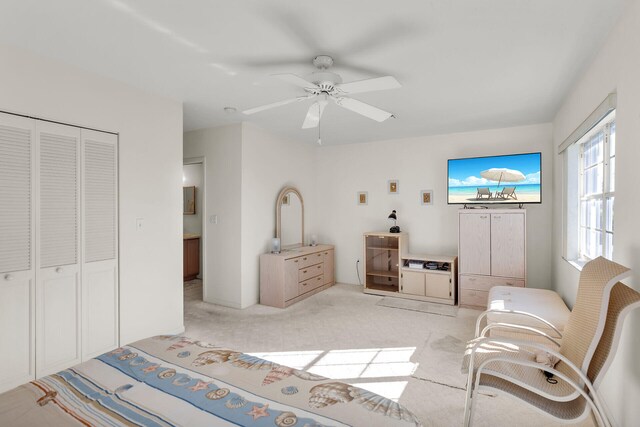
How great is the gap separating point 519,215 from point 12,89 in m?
5.08

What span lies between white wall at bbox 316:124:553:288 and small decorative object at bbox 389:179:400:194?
54 mm

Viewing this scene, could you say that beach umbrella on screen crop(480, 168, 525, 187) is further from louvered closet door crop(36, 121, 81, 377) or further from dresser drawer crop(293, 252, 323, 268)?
louvered closet door crop(36, 121, 81, 377)

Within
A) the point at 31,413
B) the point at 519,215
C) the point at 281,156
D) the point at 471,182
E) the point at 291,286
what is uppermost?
the point at 281,156

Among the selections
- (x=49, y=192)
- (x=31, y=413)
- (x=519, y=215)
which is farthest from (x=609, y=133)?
(x=49, y=192)

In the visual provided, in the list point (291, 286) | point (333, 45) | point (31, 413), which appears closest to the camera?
point (31, 413)

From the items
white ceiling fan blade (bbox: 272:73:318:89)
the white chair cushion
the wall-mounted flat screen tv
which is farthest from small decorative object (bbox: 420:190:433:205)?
white ceiling fan blade (bbox: 272:73:318:89)

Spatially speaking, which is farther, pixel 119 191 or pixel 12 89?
pixel 119 191

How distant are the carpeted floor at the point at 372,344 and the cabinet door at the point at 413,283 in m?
0.49

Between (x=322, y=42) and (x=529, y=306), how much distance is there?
2.85 metres

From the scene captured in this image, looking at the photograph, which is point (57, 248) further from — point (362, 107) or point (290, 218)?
point (290, 218)

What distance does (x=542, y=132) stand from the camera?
4465mm

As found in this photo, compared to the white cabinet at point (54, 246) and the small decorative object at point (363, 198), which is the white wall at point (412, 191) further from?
the white cabinet at point (54, 246)

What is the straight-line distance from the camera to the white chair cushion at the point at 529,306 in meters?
2.71

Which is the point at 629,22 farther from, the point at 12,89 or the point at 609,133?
the point at 12,89
